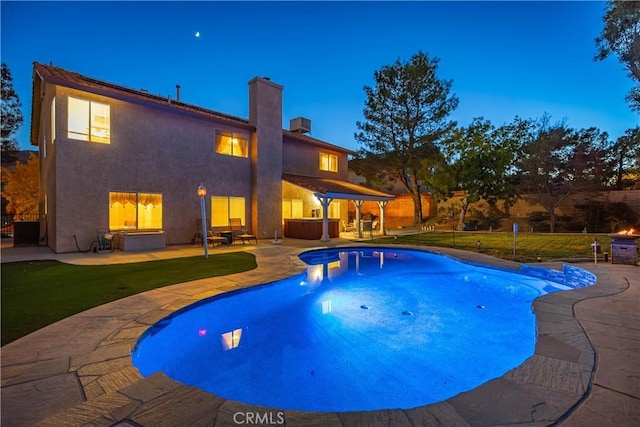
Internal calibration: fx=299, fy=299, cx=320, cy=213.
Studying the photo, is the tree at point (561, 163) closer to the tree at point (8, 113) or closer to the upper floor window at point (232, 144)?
the upper floor window at point (232, 144)

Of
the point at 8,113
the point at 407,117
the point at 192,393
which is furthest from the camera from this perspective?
the point at 407,117

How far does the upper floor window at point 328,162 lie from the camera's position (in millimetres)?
21297

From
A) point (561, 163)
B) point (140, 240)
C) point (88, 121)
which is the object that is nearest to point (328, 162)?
point (140, 240)

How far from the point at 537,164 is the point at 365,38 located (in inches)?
581

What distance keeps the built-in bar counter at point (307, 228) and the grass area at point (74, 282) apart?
20.7 feet

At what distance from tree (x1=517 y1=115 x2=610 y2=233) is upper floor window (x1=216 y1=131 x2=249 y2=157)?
19.4m

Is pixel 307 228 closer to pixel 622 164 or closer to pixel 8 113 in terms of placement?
pixel 8 113

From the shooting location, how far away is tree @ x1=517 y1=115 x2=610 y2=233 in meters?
20.2

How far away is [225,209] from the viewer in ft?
50.6

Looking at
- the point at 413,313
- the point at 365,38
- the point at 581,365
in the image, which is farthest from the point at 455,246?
the point at 365,38

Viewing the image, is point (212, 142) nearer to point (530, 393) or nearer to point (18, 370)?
point (18, 370)

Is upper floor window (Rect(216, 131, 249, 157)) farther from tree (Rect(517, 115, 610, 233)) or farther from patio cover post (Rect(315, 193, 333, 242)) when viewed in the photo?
tree (Rect(517, 115, 610, 233))

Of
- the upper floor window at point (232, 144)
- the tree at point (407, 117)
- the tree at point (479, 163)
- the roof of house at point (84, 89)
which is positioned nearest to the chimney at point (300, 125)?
the roof of house at point (84, 89)

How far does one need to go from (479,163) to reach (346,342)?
19.7 meters
